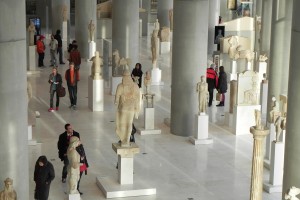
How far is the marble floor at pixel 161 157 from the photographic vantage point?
1552cm

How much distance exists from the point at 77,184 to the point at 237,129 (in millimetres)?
6885

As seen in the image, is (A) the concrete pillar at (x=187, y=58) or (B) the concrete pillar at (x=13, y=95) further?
(A) the concrete pillar at (x=187, y=58)

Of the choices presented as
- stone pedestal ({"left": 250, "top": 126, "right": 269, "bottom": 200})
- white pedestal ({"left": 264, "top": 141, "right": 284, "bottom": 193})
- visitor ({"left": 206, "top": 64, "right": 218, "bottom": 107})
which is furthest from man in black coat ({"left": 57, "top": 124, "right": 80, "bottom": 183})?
visitor ({"left": 206, "top": 64, "right": 218, "bottom": 107})

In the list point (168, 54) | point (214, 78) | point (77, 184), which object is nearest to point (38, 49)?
point (168, 54)

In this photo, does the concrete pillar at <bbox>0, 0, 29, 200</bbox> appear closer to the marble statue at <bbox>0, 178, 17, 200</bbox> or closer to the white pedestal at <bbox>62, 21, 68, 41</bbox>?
the marble statue at <bbox>0, 178, 17, 200</bbox>

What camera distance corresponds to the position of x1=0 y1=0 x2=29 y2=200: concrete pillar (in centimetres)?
1204

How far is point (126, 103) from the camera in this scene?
14859 mm

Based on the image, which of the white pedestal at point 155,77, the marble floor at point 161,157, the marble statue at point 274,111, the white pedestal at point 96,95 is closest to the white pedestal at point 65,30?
the white pedestal at point 155,77

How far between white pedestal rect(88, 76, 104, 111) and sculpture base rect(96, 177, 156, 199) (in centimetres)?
759

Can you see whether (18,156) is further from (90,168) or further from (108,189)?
(90,168)

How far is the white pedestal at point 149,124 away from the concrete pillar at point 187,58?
0.59 m

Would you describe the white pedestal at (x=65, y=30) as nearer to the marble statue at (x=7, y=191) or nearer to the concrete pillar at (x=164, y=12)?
the concrete pillar at (x=164, y=12)

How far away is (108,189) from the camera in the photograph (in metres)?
15.1

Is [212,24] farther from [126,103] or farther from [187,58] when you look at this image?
[126,103]
